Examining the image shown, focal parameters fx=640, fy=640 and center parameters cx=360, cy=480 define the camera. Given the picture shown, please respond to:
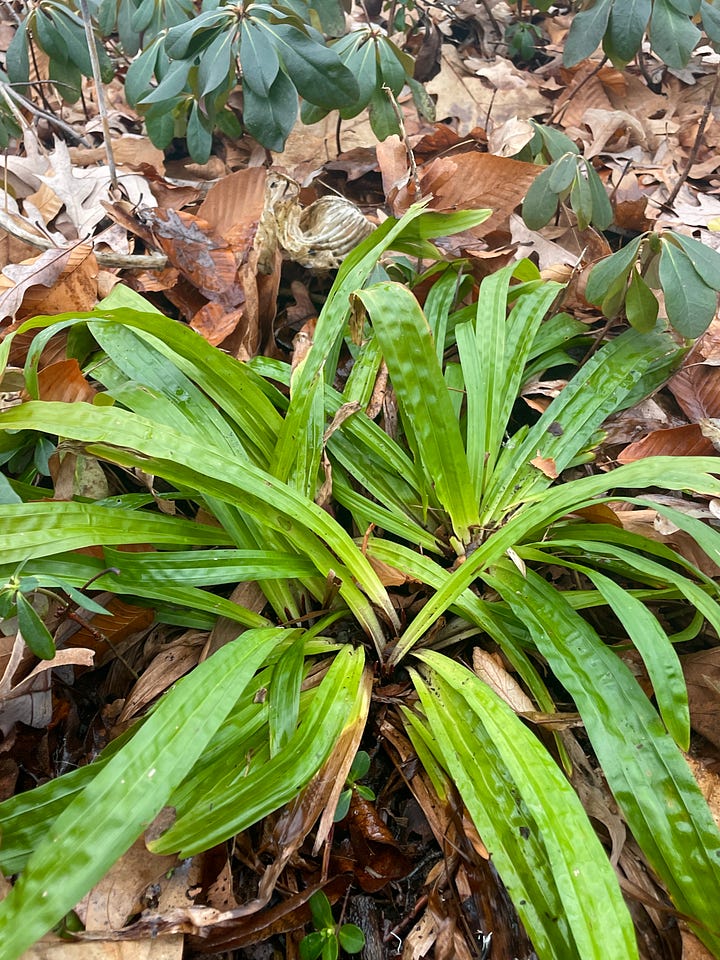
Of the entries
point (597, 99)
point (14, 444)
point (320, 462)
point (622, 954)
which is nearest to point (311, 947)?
point (622, 954)

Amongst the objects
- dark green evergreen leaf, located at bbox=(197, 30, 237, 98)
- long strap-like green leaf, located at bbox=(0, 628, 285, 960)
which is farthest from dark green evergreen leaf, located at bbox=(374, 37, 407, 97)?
long strap-like green leaf, located at bbox=(0, 628, 285, 960)


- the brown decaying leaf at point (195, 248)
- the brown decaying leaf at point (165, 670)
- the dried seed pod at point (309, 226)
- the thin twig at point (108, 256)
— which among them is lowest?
the brown decaying leaf at point (165, 670)

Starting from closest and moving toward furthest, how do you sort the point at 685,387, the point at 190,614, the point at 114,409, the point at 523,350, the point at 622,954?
the point at 622,954
the point at 114,409
the point at 190,614
the point at 523,350
the point at 685,387

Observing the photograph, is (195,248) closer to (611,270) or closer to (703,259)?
(611,270)

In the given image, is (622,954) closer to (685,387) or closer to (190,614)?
(190,614)

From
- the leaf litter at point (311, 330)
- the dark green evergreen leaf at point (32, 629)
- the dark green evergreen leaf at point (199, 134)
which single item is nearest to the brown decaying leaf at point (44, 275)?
the leaf litter at point (311, 330)

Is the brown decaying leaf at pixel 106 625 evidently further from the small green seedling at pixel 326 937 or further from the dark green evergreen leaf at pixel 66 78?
the dark green evergreen leaf at pixel 66 78

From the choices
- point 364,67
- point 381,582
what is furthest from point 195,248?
point 381,582
